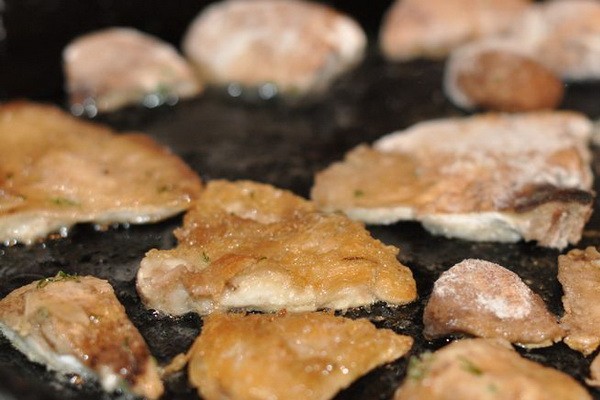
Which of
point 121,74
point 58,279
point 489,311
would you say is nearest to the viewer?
point 489,311

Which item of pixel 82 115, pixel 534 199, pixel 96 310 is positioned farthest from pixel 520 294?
pixel 82 115

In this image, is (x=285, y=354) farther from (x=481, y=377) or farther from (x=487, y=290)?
(x=487, y=290)

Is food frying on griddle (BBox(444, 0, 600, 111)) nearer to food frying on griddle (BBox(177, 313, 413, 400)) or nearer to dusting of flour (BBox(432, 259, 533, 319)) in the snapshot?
dusting of flour (BBox(432, 259, 533, 319))

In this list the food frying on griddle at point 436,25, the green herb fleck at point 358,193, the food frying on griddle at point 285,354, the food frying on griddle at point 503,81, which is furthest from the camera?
the food frying on griddle at point 436,25

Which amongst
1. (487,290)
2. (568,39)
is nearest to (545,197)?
(487,290)

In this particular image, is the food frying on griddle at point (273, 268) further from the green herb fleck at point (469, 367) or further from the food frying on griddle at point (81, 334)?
the green herb fleck at point (469, 367)

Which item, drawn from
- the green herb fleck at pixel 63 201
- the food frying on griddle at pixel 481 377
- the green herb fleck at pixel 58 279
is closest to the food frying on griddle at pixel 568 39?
the food frying on griddle at pixel 481 377
